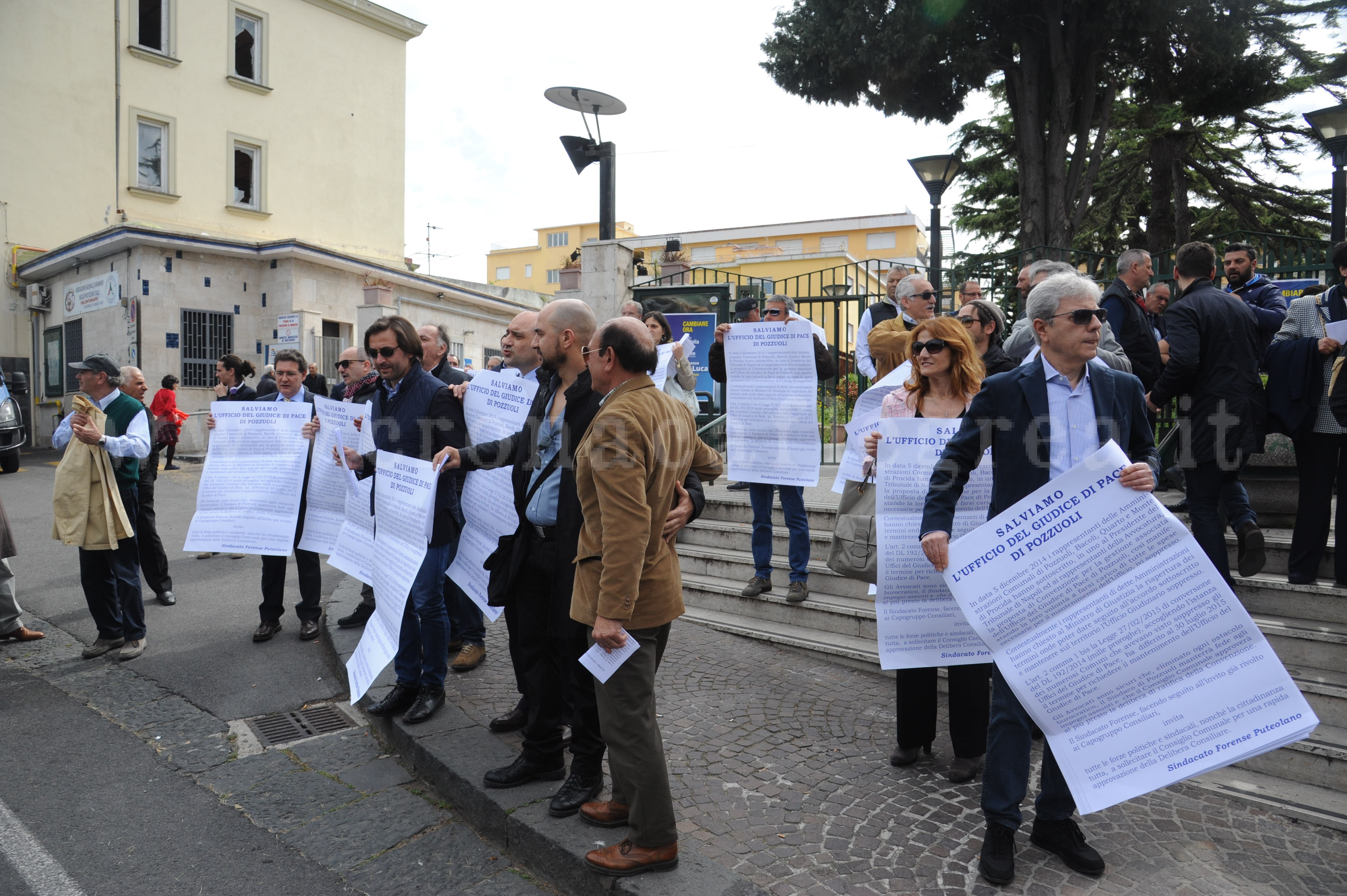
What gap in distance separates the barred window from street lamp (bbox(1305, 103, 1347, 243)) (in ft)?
71.3

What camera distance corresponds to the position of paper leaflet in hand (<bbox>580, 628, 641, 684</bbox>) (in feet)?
9.69

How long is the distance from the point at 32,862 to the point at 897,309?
22.7 feet

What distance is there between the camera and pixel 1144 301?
7301mm

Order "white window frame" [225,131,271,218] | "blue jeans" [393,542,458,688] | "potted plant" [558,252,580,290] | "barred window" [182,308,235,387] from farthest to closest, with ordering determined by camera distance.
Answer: "white window frame" [225,131,271,218] → "barred window" [182,308,235,387] → "potted plant" [558,252,580,290] → "blue jeans" [393,542,458,688]

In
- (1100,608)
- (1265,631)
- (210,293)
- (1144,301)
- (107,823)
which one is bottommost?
(107,823)

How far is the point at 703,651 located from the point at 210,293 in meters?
20.1

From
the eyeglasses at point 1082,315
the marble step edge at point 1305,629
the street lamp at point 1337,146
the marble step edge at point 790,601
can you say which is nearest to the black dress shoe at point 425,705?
the marble step edge at point 790,601

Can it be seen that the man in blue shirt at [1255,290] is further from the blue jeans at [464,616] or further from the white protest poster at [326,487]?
the white protest poster at [326,487]

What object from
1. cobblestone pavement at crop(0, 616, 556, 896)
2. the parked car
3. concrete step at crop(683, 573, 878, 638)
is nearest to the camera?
cobblestone pavement at crop(0, 616, 556, 896)

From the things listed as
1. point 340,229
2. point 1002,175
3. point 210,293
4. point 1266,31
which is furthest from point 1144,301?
point 340,229

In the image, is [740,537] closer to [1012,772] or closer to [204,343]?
[1012,772]

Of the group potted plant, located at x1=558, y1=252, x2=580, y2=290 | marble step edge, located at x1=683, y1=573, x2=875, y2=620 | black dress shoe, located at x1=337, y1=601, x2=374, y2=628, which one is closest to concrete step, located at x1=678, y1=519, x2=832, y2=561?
marble step edge, located at x1=683, y1=573, x2=875, y2=620

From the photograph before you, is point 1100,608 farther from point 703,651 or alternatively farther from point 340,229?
point 340,229

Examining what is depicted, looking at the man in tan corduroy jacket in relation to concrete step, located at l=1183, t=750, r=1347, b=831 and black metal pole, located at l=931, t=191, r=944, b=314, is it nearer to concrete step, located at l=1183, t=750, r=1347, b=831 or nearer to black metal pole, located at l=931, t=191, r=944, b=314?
concrete step, located at l=1183, t=750, r=1347, b=831
